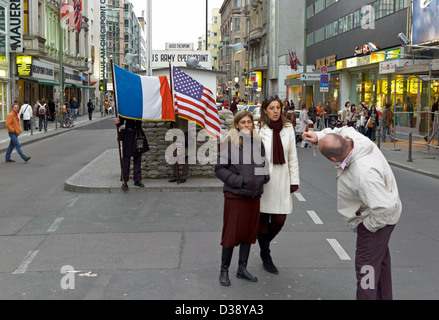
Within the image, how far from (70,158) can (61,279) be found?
13.0 m

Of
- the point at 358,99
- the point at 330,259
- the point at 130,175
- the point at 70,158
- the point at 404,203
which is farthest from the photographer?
the point at 358,99

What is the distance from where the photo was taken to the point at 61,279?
223 inches

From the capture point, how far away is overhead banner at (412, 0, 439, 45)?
25.0 m

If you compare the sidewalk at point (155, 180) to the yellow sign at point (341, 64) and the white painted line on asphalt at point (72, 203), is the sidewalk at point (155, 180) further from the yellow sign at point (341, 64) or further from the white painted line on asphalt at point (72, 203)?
the yellow sign at point (341, 64)

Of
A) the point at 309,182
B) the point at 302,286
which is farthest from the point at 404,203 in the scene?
the point at 302,286

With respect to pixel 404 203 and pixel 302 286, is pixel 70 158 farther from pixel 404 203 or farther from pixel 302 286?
pixel 302 286

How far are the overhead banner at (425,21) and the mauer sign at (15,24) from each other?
20.9 m

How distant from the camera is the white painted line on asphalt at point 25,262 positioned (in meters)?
5.96

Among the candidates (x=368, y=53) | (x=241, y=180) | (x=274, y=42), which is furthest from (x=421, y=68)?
(x=274, y=42)

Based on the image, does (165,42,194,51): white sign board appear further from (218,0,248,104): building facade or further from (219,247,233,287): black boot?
(218,0,248,104): building facade

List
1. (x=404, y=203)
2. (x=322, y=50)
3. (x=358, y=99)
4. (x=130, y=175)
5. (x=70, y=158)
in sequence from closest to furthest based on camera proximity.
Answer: (x=404, y=203) < (x=130, y=175) < (x=70, y=158) < (x=358, y=99) < (x=322, y=50)

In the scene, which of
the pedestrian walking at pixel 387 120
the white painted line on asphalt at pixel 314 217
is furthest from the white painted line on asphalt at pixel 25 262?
the pedestrian walking at pixel 387 120

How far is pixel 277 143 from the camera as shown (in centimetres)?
555

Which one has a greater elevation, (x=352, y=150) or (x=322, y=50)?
(x=322, y=50)
